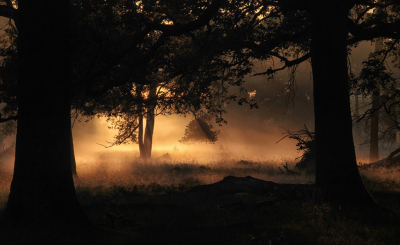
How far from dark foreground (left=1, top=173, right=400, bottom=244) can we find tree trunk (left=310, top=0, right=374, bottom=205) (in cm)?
58

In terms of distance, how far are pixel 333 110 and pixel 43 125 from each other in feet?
21.8

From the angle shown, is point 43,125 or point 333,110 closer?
point 43,125

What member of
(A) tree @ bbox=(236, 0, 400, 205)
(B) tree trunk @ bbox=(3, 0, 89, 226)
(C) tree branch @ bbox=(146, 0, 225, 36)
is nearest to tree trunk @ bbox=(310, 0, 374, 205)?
(A) tree @ bbox=(236, 0, 400, 205)

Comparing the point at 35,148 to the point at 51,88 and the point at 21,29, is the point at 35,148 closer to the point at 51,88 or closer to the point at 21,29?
the point at 51,88

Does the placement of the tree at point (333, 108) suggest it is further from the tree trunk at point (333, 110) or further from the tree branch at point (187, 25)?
the tree branch at point (187, 25)

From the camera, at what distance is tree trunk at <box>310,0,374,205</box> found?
8195 millimetres

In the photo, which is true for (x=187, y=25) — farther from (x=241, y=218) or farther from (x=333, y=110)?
(x=241, y=218)

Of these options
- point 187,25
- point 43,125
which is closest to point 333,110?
point 187,25

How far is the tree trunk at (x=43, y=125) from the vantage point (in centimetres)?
559

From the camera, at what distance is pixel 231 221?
6914mm

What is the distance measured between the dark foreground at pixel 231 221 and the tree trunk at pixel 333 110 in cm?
58

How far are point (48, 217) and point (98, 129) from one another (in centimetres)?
7424

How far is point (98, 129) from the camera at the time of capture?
76688 mm

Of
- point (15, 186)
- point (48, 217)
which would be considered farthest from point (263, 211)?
point (15, 186)
